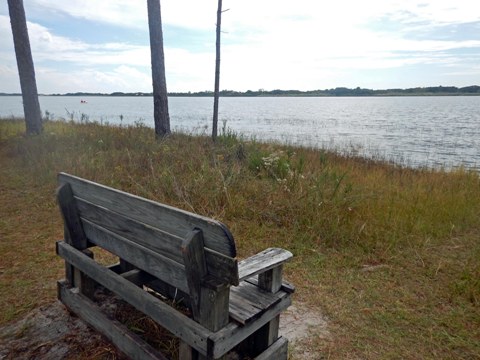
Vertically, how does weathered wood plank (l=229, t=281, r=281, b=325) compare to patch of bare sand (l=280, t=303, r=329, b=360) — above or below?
above

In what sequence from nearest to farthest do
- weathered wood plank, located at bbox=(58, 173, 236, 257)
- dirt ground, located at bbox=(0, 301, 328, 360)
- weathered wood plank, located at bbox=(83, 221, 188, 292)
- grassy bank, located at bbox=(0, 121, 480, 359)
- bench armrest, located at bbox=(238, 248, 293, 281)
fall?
weathered wood plank, located at bbox=(58, 173, 236, 257)
weathered wood plank, located at bbox=(83, 221, 188, 292)
bench armrest, located at bbox=(238, 248, 293, 281)
dirt ground, located at bbox=(0, 301, 328, 360)
grassy bank, located at bbox=(0, 121, 480, 359)

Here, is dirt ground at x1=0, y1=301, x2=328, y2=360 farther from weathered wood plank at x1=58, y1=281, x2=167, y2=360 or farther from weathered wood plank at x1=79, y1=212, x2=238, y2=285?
weathered wood plank at x1=79, y1=212, x2=238, y2=285

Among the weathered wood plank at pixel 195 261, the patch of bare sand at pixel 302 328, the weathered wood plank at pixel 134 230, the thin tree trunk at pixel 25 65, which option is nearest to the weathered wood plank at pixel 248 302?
the weathered wood plank at pixel 195 261

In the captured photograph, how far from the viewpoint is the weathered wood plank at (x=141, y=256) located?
176 centimetres

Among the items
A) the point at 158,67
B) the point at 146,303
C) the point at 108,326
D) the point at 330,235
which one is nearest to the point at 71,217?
the point at 108,326

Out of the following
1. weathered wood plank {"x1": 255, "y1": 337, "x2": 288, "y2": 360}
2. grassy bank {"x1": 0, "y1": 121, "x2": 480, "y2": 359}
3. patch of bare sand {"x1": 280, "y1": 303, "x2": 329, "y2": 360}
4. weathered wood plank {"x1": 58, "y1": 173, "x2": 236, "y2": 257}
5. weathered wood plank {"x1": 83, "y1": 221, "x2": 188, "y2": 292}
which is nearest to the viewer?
weathered wood plank {"x1": 58, "y1": 173, "x2": 236, "y2": 257}

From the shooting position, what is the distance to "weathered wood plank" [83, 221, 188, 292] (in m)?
1.76

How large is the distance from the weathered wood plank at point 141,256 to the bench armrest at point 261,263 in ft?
1.07

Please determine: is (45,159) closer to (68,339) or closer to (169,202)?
(169,202)

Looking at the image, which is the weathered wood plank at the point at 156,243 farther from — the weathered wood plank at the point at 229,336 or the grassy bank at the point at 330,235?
the grassy bank at the point at 330,235

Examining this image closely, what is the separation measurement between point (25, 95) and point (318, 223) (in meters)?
9.84

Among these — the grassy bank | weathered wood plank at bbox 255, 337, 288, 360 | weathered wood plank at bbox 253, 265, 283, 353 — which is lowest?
the grassy bank

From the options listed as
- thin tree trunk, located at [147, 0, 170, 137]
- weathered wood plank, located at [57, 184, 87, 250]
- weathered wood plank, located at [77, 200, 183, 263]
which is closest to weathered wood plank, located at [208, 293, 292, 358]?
weathered wood plank, located at [77, 200, 183, 263]

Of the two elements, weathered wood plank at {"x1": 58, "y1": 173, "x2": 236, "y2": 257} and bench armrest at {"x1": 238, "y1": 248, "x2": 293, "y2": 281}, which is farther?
bench armrest at {"x1": 238, "y1": 248, "x2": 293, "y2": 281}
